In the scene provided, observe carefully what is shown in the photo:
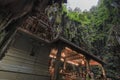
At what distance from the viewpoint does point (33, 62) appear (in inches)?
353

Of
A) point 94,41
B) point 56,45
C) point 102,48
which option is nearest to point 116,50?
point 102,48

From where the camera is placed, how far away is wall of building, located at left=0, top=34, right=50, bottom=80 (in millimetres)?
7637

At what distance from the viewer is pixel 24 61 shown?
27.7 ft

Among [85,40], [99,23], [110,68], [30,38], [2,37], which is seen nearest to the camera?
[2,37]

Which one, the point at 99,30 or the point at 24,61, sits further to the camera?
the point at 99,30

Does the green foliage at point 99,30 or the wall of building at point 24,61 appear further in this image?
the green foliage at point 99,30

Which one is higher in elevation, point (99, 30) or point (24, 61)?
point (99, 30)

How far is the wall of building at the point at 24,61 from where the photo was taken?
7637 millimetres

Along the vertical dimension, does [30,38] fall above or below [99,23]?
below

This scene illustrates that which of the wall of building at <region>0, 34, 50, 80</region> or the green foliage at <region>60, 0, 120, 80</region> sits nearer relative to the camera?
the wall of building at <region>0, 34, 50, 80</region>

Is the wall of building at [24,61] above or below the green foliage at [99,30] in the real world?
below

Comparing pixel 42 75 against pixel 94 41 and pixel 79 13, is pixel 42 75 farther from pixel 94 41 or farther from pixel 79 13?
pixel 79 13

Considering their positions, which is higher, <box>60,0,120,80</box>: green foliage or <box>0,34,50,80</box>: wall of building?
<box>60,0,120,80</box>: green foliage

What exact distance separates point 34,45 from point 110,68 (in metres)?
14.1
